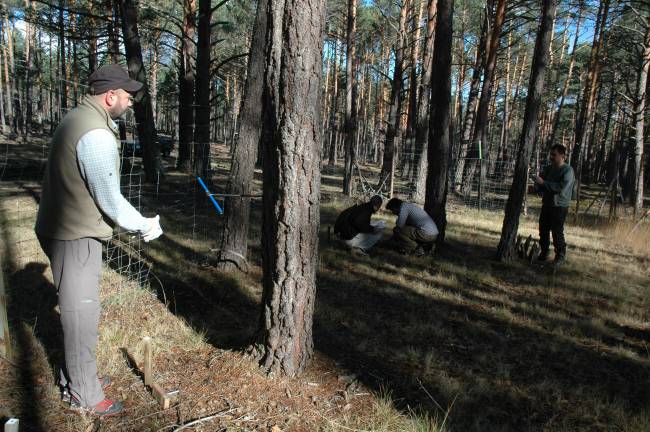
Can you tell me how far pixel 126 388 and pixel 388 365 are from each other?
1924 mm

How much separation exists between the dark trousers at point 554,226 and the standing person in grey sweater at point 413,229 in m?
1.67

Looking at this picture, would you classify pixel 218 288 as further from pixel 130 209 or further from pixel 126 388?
pixel 130 209

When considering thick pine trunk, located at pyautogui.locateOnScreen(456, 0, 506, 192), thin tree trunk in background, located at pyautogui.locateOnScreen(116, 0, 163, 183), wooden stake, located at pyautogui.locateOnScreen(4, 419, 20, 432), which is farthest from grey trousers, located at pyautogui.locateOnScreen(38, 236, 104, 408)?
thick pine trunk, located at pyautogui.locateOnScreen(456, 0, 506, 192)

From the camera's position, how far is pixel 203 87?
11828 millimetres

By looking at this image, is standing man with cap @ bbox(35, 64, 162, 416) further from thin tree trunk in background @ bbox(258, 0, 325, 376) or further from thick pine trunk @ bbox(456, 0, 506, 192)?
thick pine trunk @ bbox(456, 0, 506, 192)

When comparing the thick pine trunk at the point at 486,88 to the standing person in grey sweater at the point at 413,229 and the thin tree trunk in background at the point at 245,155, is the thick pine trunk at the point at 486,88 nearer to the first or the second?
the standing person in grey sweater at the point at 413,229

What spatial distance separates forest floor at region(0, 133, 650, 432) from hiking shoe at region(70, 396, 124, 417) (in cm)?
6

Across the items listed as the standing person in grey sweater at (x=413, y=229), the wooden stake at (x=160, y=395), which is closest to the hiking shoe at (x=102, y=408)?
the wooden stake at (x=160, y=395)

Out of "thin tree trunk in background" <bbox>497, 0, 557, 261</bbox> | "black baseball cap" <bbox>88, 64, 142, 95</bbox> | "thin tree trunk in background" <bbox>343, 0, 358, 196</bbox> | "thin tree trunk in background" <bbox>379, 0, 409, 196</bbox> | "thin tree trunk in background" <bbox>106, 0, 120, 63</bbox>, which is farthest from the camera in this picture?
"thin tree trunk in background" <bbox>379, 0, 409, 196</bbox>

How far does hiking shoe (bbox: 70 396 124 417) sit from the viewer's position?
8.59 ft

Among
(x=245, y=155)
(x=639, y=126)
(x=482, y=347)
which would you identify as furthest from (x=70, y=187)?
(x=639, y=126)

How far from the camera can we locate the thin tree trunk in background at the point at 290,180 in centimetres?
286

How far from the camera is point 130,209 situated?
2.54 m

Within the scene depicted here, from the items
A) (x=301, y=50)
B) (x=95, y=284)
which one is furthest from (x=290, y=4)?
(x=95, y=284)
